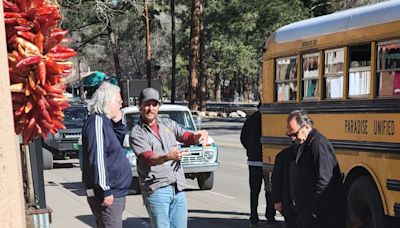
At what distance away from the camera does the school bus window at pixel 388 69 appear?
709cm

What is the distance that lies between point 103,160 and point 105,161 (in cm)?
4

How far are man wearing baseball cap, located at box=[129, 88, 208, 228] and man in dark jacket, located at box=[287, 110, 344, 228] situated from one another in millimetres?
858

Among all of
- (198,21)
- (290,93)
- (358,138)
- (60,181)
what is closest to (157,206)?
(358,138)

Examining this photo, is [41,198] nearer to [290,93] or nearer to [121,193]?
[121,193]

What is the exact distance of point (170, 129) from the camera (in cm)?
607

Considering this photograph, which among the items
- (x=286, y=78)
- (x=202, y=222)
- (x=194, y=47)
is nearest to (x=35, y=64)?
(x=286, y=78)

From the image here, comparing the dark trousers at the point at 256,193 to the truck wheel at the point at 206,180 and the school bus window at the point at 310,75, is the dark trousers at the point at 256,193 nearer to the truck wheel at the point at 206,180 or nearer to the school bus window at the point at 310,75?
the school bus window at the point at 310,75

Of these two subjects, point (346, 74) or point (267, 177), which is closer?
point (346, 74)

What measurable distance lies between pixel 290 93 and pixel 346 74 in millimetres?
1697

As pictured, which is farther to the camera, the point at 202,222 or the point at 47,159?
the point at 47,159

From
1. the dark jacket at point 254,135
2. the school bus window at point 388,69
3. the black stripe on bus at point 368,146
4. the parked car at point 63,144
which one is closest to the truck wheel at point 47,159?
the parked car at point 63,144

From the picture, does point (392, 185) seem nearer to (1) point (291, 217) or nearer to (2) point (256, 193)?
(1) point (291, 217)

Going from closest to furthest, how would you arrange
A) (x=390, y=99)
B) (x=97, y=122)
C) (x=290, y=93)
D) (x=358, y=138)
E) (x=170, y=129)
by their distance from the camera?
1. (x=97, y=122)
2. (x=170, y=129)
3. (x=390, y=99)
4. (x=358, y=138)
5. (x=290, y=93)

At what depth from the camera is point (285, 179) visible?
6344 mm
